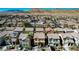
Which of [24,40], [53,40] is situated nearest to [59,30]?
[53,40]

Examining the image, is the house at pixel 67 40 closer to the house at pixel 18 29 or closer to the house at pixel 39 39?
the house at pixel 39 39

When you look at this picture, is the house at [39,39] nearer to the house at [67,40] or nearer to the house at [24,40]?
the house at [24,40]

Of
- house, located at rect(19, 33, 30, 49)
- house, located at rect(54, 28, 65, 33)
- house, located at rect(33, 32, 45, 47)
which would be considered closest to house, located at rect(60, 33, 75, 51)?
house, located at rect(54, 28, 65, 33)

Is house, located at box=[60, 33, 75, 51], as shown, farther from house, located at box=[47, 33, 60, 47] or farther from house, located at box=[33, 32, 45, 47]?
house, located at box=[33, 32, 45, 47]

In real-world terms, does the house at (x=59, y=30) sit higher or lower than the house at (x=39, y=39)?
higher

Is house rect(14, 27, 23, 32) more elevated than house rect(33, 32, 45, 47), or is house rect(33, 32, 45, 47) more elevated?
house rect(14, 27, 23, 32)

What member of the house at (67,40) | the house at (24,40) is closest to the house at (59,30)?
the house at (67,40)
